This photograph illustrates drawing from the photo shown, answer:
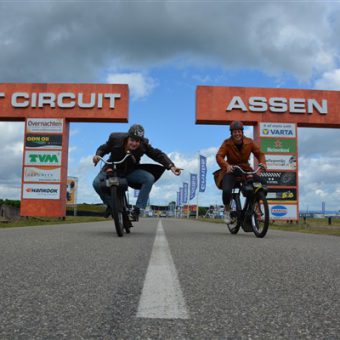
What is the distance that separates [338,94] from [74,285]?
27.1 metres

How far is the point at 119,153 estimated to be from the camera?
6.83m

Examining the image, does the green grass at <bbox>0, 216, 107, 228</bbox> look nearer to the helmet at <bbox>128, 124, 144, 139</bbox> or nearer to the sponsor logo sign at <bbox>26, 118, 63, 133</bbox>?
the sponsor logo sign at <bbox>26, 118, 63, 133</bbox>

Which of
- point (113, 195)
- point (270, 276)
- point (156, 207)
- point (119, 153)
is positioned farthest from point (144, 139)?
point (156, 207)

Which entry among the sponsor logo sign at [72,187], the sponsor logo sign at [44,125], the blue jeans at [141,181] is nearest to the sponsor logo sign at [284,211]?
the sponsor logo sign at [44,125]

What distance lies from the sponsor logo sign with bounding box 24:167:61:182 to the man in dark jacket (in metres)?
19.0

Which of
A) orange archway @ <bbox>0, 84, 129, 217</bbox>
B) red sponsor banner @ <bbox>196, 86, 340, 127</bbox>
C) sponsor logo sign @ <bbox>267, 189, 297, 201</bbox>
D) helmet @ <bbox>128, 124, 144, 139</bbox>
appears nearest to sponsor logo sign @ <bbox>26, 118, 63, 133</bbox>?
orange archway @ <bbox>0, 84, 129, 217</bbox>

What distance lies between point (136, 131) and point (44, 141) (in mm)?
20170

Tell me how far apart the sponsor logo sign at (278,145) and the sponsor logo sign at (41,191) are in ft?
41.3

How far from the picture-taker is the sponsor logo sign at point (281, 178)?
24484 millimetres

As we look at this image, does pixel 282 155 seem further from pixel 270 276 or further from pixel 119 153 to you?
pixel 270 276

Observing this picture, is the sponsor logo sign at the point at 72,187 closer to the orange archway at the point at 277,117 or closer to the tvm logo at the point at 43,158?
the tvm logo at the point at 43,158

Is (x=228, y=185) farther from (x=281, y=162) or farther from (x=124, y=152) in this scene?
(x=281, y=162)

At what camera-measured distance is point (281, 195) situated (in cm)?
2453

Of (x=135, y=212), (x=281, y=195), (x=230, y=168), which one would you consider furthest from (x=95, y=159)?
(x=281, y=195)
